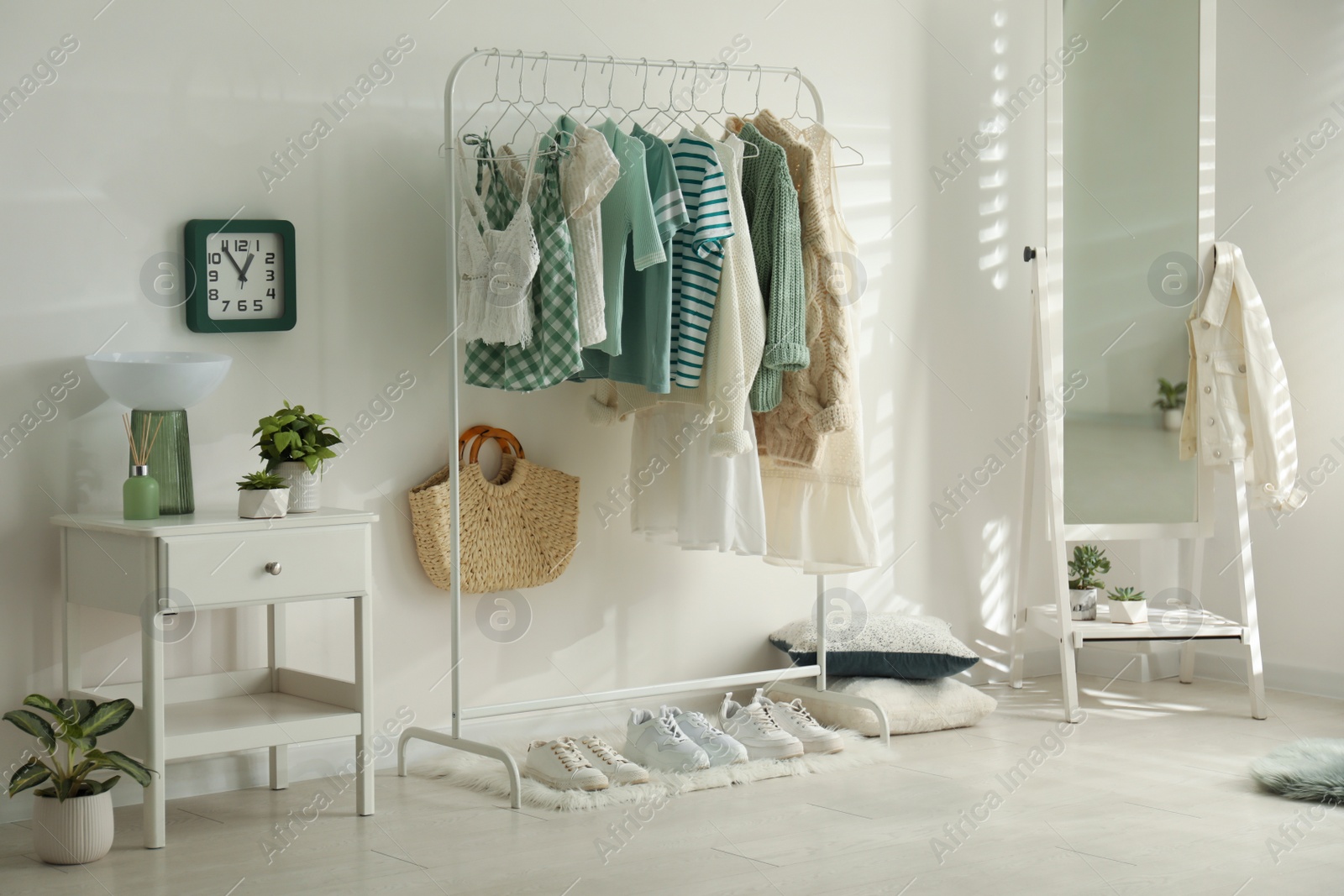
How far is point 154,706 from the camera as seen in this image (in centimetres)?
247

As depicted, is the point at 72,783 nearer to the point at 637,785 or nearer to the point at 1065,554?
the point at 637,785

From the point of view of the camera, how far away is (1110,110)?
3855 millimetres

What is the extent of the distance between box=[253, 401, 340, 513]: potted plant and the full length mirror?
7.21 feet

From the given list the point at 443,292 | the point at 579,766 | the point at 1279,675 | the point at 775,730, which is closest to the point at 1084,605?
the point at 1279,675

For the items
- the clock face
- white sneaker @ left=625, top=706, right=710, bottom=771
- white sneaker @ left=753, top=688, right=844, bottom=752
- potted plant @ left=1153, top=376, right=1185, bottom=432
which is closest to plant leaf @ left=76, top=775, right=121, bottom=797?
the clock face

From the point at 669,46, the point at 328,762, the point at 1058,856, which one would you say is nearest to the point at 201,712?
the point at 328,762

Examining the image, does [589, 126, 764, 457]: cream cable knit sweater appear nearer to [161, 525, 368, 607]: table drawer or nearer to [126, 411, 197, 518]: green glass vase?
[161, 525, 368, 607]: table drawer

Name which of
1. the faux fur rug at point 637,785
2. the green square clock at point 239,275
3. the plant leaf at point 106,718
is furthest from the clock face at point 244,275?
the faux fur rug at point 637,785

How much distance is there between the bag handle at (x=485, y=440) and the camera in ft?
10.7

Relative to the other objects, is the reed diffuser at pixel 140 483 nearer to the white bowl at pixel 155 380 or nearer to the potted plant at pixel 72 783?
the white bowl at pixel 155 380

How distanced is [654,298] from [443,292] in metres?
0.57

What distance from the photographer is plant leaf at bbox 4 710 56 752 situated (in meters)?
2.44

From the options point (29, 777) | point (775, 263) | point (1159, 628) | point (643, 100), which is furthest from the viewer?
point (1159, 628)

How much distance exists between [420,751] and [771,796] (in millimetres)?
897
